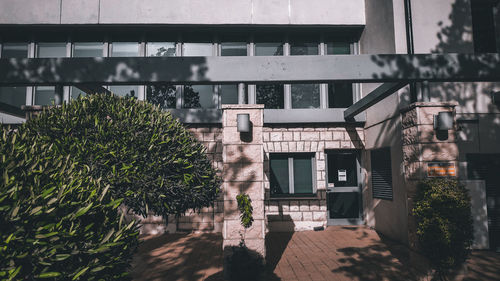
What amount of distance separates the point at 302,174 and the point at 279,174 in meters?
0.72

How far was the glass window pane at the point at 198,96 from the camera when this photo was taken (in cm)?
837

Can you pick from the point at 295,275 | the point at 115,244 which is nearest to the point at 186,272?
the point at 295,275

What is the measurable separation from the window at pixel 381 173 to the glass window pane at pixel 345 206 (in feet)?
2.33

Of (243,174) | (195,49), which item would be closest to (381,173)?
(243,174)

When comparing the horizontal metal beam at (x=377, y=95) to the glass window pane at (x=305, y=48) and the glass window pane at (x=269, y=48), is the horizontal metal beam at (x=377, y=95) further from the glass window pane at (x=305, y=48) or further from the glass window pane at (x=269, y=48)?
the glass window pane at (x=269, y=48)

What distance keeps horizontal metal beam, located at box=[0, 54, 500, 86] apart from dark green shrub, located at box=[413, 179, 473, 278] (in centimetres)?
182

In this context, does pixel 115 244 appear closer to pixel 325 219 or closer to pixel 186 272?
pixel 186 272

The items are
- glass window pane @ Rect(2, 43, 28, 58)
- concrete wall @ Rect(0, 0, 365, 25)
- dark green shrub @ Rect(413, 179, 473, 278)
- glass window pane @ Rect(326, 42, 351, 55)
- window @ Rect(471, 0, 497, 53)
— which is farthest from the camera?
glass window pane @ Rect(326, 42, 351, 55)

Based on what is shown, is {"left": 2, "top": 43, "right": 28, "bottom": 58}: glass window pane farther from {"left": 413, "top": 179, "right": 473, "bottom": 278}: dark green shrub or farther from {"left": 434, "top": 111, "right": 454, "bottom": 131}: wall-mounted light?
{"left": 413, "top": 179, "right": 473, "bottom": 278}: dark green shrub

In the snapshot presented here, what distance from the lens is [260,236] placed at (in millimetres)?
4480

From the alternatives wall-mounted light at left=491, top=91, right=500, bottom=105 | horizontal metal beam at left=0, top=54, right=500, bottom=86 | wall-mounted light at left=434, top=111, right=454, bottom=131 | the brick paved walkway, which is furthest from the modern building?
horizontal metal beam at left=0, top=54, right=500, bottom=86

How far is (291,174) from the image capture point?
8.30 m

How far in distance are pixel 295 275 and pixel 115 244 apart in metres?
3.55

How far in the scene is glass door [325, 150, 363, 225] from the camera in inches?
323
